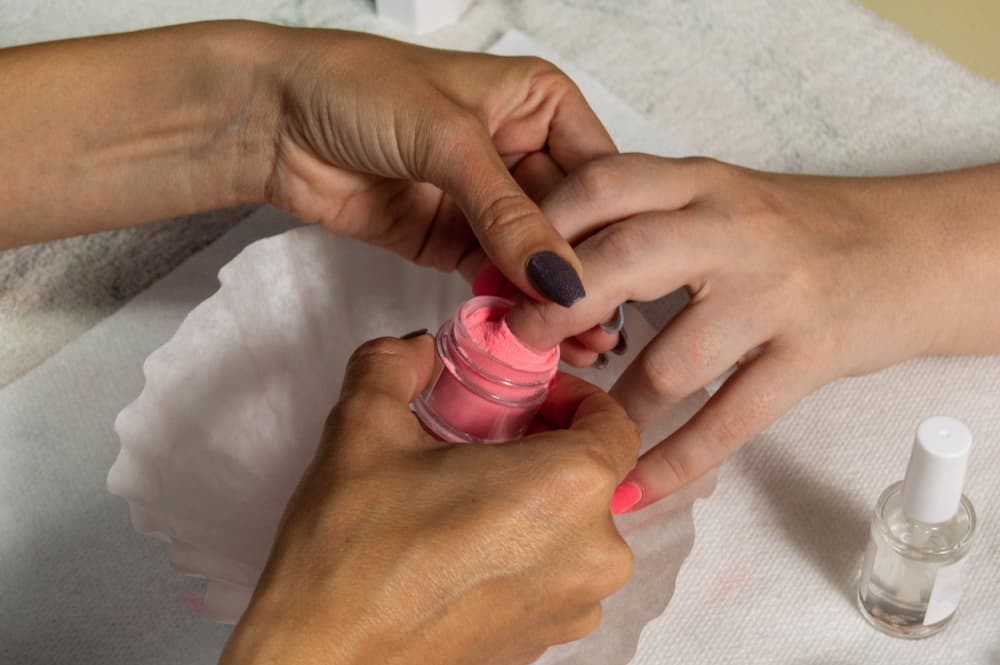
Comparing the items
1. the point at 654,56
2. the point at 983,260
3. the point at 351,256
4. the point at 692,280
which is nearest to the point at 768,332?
the point at 692,280

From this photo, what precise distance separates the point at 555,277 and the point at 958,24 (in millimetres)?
719

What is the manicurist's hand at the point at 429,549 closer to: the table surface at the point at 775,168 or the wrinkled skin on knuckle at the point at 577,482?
the wrinkled skin on knuckle at the point at 577,482

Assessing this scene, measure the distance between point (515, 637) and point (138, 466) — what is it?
28 cm

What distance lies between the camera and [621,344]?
760 millimetres

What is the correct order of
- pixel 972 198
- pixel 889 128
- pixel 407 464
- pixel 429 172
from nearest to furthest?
pixel 407 464, pixel 429 172, pixel 972 198, pixel 889 128

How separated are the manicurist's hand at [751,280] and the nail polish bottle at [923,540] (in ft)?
0.33

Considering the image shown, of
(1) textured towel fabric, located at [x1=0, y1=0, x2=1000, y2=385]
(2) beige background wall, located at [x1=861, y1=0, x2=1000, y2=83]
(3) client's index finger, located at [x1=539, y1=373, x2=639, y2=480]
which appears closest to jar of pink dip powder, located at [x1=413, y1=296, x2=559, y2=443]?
(3) client's index finger, located at [x1=539, y1=373, x2=639, y2=480]

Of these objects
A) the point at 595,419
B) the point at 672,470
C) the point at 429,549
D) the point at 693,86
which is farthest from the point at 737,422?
the point at 693,86

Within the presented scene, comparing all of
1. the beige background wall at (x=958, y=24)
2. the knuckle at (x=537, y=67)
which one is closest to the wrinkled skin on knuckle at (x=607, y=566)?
the knuckle at (x=537, y=67)

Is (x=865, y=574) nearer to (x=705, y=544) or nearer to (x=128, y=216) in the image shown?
(x=705, y=544)

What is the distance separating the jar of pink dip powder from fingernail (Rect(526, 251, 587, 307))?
4cm

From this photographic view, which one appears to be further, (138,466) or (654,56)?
(654,56)

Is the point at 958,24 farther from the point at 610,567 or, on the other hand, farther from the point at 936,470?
the point at 610,567

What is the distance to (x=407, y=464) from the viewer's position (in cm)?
56
